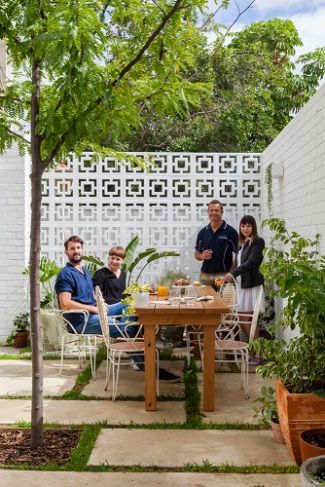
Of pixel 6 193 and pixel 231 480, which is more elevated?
pixel 6 193

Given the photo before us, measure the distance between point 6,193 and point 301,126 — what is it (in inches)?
149

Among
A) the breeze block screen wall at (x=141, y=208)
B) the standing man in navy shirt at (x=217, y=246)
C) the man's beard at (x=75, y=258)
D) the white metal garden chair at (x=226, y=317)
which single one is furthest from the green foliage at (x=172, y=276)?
the man's beard at (x=75, y=258)

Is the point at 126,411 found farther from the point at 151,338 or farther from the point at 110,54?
the point at 110,54

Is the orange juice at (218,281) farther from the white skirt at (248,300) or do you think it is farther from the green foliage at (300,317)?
the green foliage at (300,317)

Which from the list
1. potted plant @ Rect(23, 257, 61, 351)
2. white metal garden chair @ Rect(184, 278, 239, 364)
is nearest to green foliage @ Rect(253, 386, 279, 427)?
white metal garden chair @ Rect(184, 278, 239, 364)

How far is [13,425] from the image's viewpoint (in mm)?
4473

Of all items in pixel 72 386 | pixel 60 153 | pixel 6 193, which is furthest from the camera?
pixel 6 193

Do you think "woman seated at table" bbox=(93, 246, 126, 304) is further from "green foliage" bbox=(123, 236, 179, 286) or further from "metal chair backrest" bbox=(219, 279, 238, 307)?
"green foliage" bbox=(123, 236, 179, 286)

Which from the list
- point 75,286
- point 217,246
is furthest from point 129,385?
point 217,246

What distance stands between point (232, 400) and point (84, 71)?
118 inches

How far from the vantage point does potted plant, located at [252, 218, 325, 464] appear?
3244 millimetres

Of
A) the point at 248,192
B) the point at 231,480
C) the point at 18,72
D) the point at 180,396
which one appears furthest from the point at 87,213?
the point at 231,480

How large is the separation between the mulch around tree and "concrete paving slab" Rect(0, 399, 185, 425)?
0.29 metres

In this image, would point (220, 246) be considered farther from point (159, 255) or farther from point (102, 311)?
point (102, 311)
